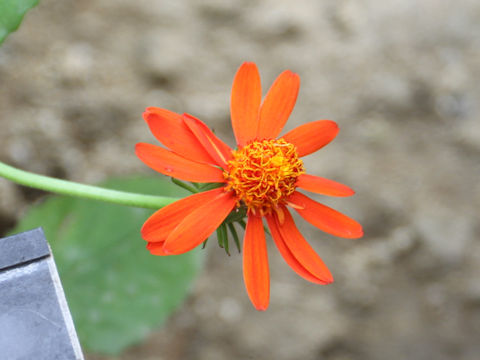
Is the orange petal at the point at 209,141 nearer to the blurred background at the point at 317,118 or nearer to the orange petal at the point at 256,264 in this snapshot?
the orange petal at the point at 256,264

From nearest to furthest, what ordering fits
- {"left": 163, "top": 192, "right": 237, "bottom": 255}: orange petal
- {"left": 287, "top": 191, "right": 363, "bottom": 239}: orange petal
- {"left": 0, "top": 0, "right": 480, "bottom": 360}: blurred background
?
{"left": 163, "top": 192, "right": 237, "bottom": 255}: orange petal → {"left": 287, "top": 191, "right": 363, "bottom": 239}: orange petal → {"left": 0, "top": 0, "right": 480, "bottom": 360}: blurred background

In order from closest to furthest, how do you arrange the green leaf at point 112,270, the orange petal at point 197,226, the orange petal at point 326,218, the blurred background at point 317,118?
the orange petal at point 197,226
the orange petal at point 326,218
the green leaf at point 112,270
the blurred background at point 317,118

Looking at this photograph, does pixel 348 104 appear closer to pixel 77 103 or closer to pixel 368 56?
pixel 368 56

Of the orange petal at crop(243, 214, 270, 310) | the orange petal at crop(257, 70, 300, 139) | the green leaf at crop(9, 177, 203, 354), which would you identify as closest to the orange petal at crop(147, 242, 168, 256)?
the orange petal at crop(243, 214, 270, 310)

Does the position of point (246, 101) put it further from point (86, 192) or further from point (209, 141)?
point (86, 192)

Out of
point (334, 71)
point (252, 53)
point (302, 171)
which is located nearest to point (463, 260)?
point (334, 71)

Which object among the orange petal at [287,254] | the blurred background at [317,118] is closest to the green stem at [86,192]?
the orange petal at [287,254]

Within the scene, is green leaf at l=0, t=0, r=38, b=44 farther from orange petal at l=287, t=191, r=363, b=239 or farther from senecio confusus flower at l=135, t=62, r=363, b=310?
orange petal at l=287, t=191, r=363, b=239
